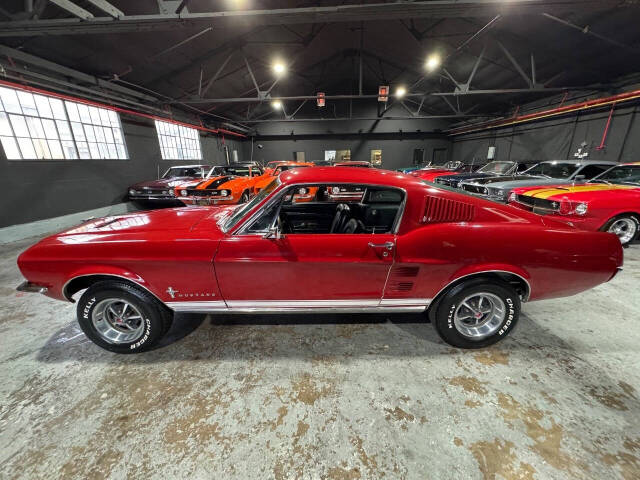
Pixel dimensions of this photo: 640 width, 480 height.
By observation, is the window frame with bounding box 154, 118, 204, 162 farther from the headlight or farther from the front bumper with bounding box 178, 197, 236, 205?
the headlight

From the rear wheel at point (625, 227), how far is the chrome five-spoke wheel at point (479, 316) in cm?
414

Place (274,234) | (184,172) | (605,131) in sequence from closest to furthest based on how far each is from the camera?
(274,234)
(605,131)
(184,172)

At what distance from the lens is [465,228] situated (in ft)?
6.32

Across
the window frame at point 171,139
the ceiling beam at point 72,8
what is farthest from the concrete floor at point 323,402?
the window frame at point 171,139

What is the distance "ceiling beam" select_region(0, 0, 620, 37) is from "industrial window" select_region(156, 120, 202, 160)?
21.2 feet

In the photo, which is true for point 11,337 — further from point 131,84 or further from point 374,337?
point 131,84

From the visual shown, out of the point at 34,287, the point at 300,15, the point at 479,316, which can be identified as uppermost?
the point at 300,15

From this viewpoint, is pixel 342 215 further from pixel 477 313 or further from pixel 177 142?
pixel 177 142

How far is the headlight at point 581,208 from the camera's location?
4.04m

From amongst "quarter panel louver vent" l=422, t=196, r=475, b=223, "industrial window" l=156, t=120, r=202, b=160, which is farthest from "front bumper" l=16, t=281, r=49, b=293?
"industrial window" l=156, t=120, r=202, b=160

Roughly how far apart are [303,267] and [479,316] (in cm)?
163

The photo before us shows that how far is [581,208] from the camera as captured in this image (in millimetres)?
4055

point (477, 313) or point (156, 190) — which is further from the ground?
point (156, 190)

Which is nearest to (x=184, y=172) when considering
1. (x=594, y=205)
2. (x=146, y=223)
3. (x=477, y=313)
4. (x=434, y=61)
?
(x=146, y=223)
